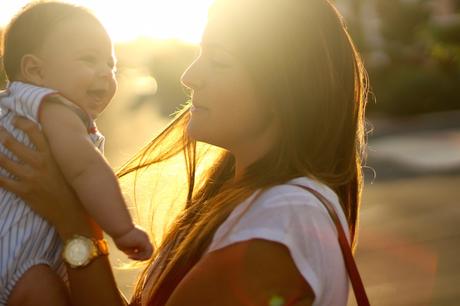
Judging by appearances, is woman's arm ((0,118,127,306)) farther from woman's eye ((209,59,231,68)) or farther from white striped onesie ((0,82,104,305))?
woman's eye ((209,59,231,68))

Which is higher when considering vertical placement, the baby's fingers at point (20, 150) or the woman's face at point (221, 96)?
the woman's face at point (221, 96)

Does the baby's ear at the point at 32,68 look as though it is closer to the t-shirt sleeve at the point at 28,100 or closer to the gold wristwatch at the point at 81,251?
the t-shirt sleeve at the point at 28,100

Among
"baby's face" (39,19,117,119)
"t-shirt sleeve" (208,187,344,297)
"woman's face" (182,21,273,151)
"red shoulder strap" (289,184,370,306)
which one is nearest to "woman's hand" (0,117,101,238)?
"baby's face" (39,19,117,119)

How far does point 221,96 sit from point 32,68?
61 cm

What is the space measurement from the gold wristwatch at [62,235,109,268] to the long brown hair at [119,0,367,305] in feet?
0.57

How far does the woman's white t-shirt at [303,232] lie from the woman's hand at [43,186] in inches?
17.2

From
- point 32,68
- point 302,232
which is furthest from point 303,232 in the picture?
point 32,68

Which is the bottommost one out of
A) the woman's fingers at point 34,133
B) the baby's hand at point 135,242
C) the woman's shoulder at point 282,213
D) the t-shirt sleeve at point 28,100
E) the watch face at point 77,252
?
the baby's hand at point 135,242

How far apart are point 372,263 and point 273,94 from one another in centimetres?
660

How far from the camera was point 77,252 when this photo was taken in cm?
268

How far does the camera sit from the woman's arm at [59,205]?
2.67 m

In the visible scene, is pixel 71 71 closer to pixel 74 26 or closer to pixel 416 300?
pixel 74 26

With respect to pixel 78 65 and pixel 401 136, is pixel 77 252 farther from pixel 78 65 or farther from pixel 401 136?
pixel 401 136

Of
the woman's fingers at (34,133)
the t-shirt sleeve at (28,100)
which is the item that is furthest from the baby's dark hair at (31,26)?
the woman's fingers at (34,133)
